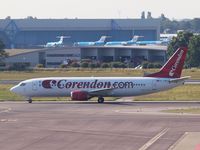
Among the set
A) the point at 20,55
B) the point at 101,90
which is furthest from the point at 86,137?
the point at 20,55

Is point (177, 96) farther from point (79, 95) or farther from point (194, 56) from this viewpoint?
point (194, 56)

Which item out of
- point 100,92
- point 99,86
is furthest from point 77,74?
point 100,92

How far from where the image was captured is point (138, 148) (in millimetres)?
45875

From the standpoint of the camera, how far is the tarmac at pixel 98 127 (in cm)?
4738

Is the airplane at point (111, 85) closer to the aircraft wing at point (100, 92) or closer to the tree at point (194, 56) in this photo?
the aircraft wing at point (100, 92)

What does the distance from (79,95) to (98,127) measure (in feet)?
78.7

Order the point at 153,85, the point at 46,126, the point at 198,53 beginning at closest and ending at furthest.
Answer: the point at 46,126 → the point at 153,85 → the point at 198,53

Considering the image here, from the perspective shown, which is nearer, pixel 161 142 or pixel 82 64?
pixel 161 142

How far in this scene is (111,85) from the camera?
80562 mm

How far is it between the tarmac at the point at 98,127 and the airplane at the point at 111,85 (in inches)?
106

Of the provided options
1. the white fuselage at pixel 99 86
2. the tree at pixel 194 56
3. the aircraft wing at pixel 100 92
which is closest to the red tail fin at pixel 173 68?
the white fuselage at pixel 99 86

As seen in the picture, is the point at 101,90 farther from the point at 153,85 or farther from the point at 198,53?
the point at 198,53

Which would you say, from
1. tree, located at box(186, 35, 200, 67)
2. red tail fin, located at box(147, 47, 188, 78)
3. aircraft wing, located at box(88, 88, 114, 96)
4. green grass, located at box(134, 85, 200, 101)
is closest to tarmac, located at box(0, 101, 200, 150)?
aircraft wing, located at box(88, 88, 114, 96)

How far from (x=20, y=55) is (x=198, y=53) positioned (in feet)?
148
